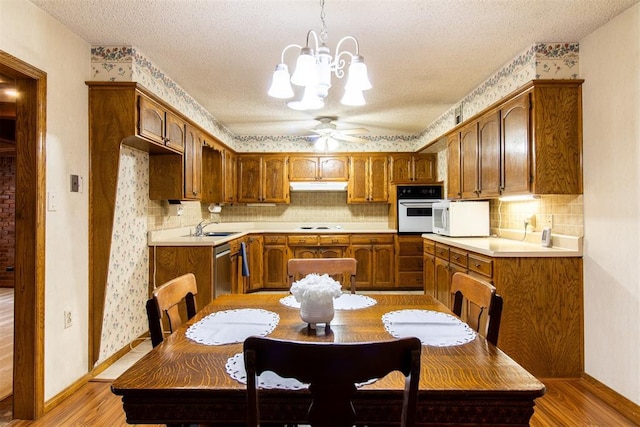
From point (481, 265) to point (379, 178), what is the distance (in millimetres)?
2993

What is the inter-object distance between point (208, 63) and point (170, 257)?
1.69 metres

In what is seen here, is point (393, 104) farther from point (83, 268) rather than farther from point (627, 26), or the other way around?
point (83, 268)

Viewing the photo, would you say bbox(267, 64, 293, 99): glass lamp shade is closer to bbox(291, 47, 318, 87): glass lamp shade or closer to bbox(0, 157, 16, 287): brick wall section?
bbox(291, 47, 318, 87): glass lamp shade

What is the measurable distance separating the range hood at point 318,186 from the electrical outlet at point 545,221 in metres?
3.06

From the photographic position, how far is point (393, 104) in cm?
414

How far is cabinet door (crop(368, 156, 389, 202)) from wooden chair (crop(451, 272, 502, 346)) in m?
3.90

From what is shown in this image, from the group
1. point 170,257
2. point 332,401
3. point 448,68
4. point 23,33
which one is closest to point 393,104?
point 448,68

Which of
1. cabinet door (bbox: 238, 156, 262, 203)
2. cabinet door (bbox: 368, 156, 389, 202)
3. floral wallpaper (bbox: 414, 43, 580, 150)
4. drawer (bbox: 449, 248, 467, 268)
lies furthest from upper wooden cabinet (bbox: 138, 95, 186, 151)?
cabinet door (bbox: 368, 156, 389, 202)

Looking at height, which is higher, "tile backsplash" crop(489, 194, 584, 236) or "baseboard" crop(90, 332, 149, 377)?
"tile backsplash" crop(489, 194, 584, 236)

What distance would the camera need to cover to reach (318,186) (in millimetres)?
5758

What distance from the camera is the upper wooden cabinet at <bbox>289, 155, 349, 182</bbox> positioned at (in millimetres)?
5730

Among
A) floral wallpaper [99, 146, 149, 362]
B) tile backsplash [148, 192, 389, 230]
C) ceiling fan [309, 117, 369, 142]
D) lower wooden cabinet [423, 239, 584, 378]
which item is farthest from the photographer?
tile backsplash [148, 192, 389, 230]

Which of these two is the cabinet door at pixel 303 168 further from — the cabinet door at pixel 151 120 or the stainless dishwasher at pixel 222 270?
the cabinet door at pixel 151 120

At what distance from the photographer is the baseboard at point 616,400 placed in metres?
2.12
